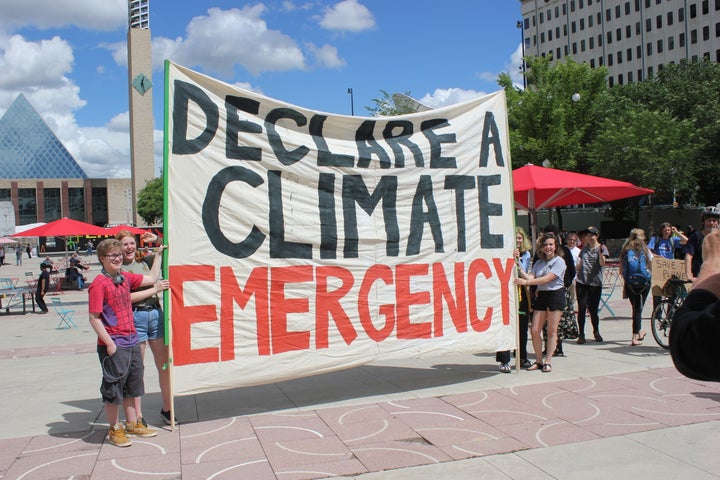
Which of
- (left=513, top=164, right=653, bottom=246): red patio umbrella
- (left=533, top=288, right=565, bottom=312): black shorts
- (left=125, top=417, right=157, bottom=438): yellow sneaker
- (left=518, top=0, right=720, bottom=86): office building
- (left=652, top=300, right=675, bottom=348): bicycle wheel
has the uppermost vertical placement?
(left=518, top=0, right=720, bottom=86): office building

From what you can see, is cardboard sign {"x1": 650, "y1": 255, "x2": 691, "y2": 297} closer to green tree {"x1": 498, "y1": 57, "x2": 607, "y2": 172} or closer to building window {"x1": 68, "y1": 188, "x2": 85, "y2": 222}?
green tree {"x1": 498, "y1": 57, "x2": 607, "y2": 172}

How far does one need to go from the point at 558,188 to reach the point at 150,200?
6638 centimetres

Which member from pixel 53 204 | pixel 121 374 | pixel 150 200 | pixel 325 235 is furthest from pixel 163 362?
pixel 53 204

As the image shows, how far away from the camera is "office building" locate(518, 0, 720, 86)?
3093 inches

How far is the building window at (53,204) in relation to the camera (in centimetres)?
9475

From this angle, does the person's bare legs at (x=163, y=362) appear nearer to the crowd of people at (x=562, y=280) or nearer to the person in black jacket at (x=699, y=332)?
the crowd of people at (x=562, y=280)

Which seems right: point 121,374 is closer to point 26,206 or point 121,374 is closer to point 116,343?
point 116,343

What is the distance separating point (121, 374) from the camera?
539cm

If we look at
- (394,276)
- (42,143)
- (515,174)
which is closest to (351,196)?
(394,276)

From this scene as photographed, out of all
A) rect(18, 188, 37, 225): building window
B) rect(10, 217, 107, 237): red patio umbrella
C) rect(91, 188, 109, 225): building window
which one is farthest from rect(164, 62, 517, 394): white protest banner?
rect(18, 188, 37, 225): building window

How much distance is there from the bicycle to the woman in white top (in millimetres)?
2086

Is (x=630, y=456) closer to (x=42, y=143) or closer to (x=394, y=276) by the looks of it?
(x=394, y=276)

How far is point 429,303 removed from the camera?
278 inches

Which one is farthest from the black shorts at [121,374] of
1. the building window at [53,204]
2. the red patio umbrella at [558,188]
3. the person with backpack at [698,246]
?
the building window at [53,204]
